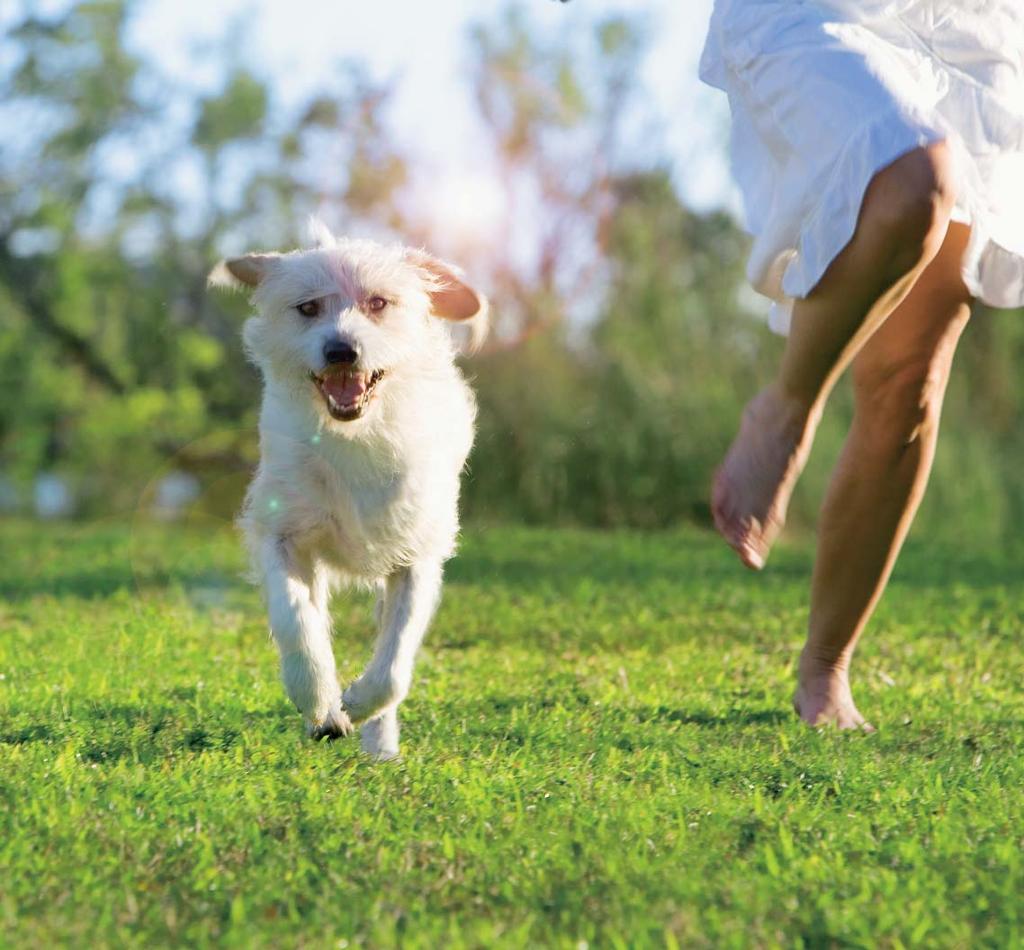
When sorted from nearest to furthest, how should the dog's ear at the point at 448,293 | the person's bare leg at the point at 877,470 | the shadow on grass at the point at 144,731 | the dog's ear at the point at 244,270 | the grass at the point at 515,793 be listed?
the grass at the point at 515,793, the shadow on grass at the point at 144,731, the person's bare leg at the point at 877,470, the dog's ear at the point at 244,270, the dog's ear at the point at 448,293

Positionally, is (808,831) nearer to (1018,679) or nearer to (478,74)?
(1018,679)

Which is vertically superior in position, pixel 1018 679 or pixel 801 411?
pixel 801 411

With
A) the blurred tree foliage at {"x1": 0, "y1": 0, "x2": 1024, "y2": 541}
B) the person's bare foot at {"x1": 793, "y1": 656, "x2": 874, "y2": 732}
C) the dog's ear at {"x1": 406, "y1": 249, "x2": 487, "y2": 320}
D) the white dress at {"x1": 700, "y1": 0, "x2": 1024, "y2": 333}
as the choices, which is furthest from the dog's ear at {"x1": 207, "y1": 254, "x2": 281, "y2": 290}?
the blurred tree foliage at {"x1": 0, "y1": 0, "x2": 1024, "y2": 541}

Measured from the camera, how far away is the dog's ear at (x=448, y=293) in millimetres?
4383

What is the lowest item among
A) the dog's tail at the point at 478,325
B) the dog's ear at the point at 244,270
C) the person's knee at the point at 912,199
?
the dog's tail at the point at 478,325

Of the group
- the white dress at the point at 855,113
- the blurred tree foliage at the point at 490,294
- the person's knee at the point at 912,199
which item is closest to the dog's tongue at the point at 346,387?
the white dress at the point at 855,113

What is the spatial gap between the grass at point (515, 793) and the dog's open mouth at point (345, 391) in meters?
0.85

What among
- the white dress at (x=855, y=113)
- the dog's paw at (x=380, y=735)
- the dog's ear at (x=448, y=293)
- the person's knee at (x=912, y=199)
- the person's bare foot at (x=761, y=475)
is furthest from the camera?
the dog's ear at (x=448, y=293)

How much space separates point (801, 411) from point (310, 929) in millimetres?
1832

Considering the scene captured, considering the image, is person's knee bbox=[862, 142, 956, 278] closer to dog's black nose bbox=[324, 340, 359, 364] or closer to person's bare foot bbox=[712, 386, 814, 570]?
person's bare foot bbox=[712, 386, 814, 570]

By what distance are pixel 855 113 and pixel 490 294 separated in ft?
32.3

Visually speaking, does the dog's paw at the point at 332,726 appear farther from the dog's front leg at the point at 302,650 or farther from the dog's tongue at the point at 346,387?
the dog's tongue at the point at 346,387

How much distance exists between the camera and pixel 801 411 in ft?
12.0

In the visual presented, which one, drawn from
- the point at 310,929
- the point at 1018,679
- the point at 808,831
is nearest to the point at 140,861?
the point at 310,929
